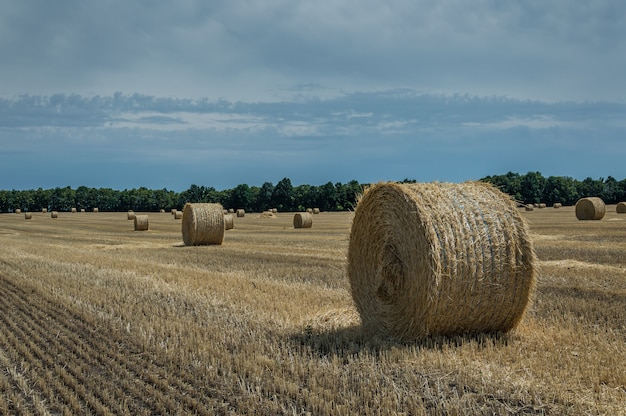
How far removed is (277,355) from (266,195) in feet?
283

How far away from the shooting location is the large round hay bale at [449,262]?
22.5 ft

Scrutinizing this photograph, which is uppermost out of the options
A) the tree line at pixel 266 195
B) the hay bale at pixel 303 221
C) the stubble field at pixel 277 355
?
the tree line at pixel 266 195

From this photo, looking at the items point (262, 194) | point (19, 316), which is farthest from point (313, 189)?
point (19, 316)

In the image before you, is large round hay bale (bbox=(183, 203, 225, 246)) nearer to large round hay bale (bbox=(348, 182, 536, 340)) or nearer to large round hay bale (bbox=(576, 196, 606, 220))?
large round hay bale (bbox=(348, 182, 536, 340))

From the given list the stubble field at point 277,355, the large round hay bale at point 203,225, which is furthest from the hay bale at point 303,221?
the stubble field at point 277,355

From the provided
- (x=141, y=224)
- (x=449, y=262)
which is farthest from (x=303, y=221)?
(x=449, y=262)

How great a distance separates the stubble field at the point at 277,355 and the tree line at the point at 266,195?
2777 inches

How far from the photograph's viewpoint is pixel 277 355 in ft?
21.1

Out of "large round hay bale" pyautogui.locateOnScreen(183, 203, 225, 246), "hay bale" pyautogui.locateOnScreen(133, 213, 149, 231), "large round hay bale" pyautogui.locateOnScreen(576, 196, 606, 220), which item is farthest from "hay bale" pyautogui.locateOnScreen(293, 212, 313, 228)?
"large round hay bale" pyautogui.locateOnScreen(576, 196, 606, 220)

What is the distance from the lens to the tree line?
85.1 metres

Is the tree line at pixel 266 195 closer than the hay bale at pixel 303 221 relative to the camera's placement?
No

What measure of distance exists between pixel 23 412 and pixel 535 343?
534cm

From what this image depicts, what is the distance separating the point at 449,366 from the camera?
5895 millimetres

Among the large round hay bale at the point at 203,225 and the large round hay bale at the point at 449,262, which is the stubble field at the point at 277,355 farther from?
the large round hay bale at the point at 203,225
